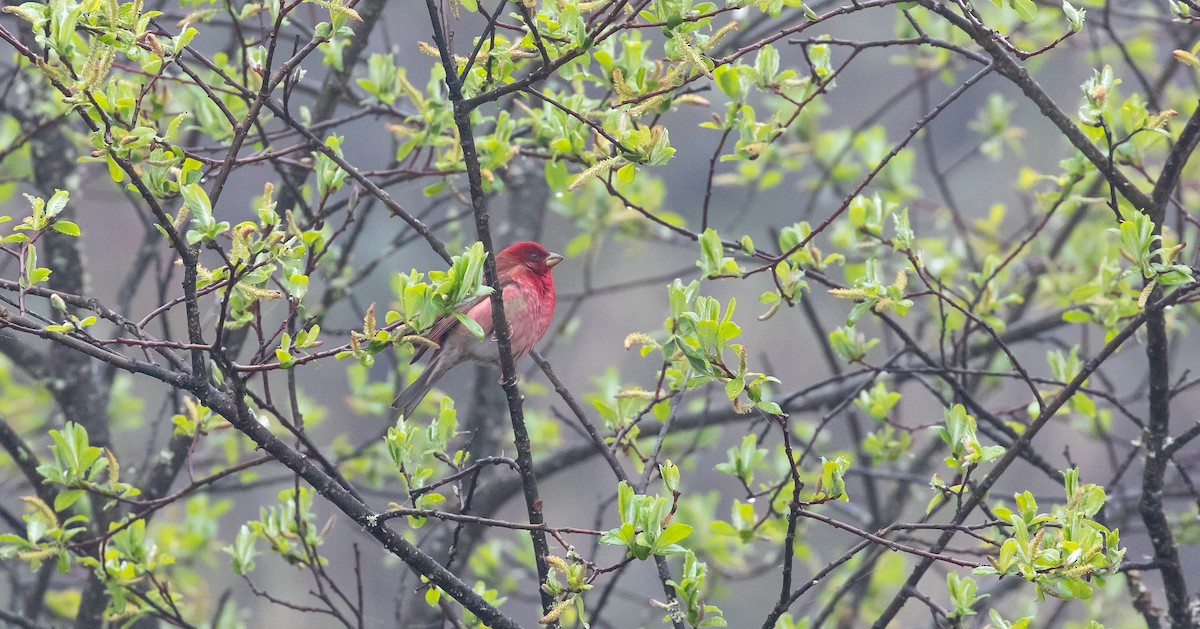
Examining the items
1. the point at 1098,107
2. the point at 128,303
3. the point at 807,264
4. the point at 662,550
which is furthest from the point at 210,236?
the point at 128,303

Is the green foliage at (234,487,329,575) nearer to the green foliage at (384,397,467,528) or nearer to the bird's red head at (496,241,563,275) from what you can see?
the green foliage at (384,397,467,528)

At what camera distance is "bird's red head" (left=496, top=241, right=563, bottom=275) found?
5.18 metres

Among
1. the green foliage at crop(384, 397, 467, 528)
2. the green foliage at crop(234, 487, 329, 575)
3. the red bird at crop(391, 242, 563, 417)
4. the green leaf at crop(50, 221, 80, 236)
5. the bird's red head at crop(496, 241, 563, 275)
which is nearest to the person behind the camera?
the green leaf at crop(50, 221, 80, 236)

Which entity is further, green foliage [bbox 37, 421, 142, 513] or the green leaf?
green foliage [bbox 37, 421, 142, 513]

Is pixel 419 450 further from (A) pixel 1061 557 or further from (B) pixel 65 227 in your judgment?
(A) pixel 1061 557

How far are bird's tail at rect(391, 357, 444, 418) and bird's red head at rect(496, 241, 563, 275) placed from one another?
0.65 meters

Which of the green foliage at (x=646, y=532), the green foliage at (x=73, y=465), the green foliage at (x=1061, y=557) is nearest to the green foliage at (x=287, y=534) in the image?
the green foliage at (x=73, y=465)

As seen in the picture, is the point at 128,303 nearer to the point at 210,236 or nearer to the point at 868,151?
the point at 210,236

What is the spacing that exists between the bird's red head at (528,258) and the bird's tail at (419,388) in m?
0.65

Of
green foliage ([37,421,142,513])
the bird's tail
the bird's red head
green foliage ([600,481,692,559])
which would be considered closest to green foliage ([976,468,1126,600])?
green foliage ([600,481,692,559])

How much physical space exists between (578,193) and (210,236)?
132 inches

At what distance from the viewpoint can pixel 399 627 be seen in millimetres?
4316

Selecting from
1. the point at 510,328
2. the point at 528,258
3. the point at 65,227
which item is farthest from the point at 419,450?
the point at 528,258

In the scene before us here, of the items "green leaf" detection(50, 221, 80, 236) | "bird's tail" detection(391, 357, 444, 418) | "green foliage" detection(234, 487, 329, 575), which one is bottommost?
"green foliage" detection(234, 487, 329, 575)
